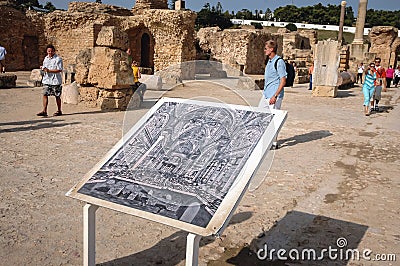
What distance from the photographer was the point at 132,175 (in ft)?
7.71

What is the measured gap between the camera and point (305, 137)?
6.80 meters

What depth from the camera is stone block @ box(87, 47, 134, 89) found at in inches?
333

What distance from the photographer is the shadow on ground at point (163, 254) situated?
266cm

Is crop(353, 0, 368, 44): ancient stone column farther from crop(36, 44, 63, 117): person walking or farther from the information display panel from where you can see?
the information display panel

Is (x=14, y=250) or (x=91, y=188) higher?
(x=91, y=188)

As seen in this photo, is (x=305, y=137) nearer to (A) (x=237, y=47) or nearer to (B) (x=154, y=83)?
(B) (x=154, y=83)

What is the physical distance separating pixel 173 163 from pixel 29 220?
1662 millimetres

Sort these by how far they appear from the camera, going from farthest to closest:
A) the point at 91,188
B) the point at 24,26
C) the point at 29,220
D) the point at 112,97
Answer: the point at 24,26, the point at 112,97, the point at 29,220, the point at 91,188

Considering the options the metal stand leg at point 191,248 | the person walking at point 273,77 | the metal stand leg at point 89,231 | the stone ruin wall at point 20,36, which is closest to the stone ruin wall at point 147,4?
the stone ruin wall at point 20,36

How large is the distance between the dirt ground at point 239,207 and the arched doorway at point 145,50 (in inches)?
614

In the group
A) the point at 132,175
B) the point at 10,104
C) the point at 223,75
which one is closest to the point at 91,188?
the point at 132,175

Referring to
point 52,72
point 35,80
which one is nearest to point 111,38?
point 52,72

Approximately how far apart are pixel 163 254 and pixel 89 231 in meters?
0.69

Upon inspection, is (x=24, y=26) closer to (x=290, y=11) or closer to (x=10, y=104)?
(x=10, y=104)
